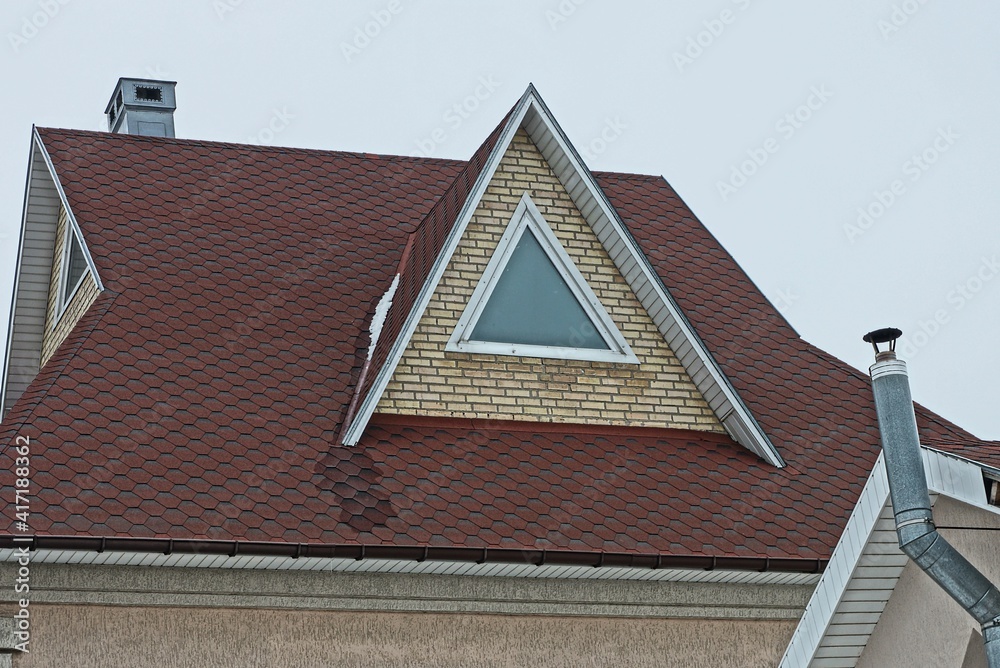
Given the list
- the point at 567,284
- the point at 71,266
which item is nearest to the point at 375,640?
the point at 567,284

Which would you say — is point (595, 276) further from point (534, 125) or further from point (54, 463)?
point (54, 463)

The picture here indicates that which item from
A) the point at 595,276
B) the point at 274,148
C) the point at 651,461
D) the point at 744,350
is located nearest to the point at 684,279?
the point at 744,350

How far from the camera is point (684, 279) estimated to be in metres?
14.2

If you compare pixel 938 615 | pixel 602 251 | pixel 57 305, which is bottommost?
pixel 938 615

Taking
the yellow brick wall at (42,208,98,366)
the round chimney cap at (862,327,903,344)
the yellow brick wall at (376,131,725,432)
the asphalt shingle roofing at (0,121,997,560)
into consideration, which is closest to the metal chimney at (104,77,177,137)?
the asphalt shingle roofing at (0,121,997,560)

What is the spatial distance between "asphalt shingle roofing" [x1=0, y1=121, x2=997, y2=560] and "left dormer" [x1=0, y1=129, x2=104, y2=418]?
777 mm

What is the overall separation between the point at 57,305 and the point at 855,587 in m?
9.59

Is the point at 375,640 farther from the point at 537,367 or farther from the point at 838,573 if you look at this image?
the point at 838,573

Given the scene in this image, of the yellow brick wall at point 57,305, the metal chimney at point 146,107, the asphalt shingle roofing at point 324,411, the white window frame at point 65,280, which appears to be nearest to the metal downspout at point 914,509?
the asphalt shingle roofing at point 324,411

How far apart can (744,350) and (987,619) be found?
6628mm

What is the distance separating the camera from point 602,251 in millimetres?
12508

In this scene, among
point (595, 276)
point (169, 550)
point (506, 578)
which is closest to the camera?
point (169, 550)

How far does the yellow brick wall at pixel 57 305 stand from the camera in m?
13.1

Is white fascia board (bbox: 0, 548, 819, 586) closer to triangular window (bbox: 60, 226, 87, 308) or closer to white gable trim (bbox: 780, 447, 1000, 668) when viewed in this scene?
white gable trim (bbox: 780, 447, 1000, 668)
